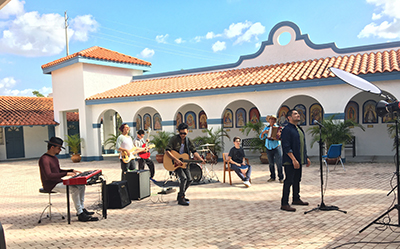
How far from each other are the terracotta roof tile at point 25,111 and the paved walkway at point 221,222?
1309cm

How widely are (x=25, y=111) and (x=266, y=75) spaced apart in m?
16.8

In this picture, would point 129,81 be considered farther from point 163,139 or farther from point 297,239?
point 297,239

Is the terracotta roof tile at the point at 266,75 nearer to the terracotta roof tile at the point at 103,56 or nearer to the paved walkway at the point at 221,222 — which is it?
the terracotta roof tile at the point at 103,56

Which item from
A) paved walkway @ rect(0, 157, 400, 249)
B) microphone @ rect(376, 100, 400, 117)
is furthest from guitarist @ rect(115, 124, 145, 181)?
microphone @ rect(376, 100, 400, 117)

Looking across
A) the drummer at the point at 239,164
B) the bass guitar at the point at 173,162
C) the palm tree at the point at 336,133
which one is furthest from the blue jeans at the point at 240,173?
the palm tree at the point at 336,133

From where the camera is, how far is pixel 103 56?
1925 cm

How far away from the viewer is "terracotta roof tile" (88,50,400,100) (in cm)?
1270

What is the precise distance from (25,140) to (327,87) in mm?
20119

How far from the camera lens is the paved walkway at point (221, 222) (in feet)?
15.1

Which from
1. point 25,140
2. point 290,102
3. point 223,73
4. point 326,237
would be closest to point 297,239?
point 326,237

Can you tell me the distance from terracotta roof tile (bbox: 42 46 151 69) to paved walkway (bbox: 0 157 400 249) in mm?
11445

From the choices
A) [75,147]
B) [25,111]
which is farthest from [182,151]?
[25,111]

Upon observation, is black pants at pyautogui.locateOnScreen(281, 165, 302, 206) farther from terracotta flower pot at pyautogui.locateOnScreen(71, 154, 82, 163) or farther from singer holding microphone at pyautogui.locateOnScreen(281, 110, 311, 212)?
terracotta flower pot at pyautogui.locateOnScreen(71, 154, 82, 163)

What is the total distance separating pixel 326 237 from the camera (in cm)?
455
